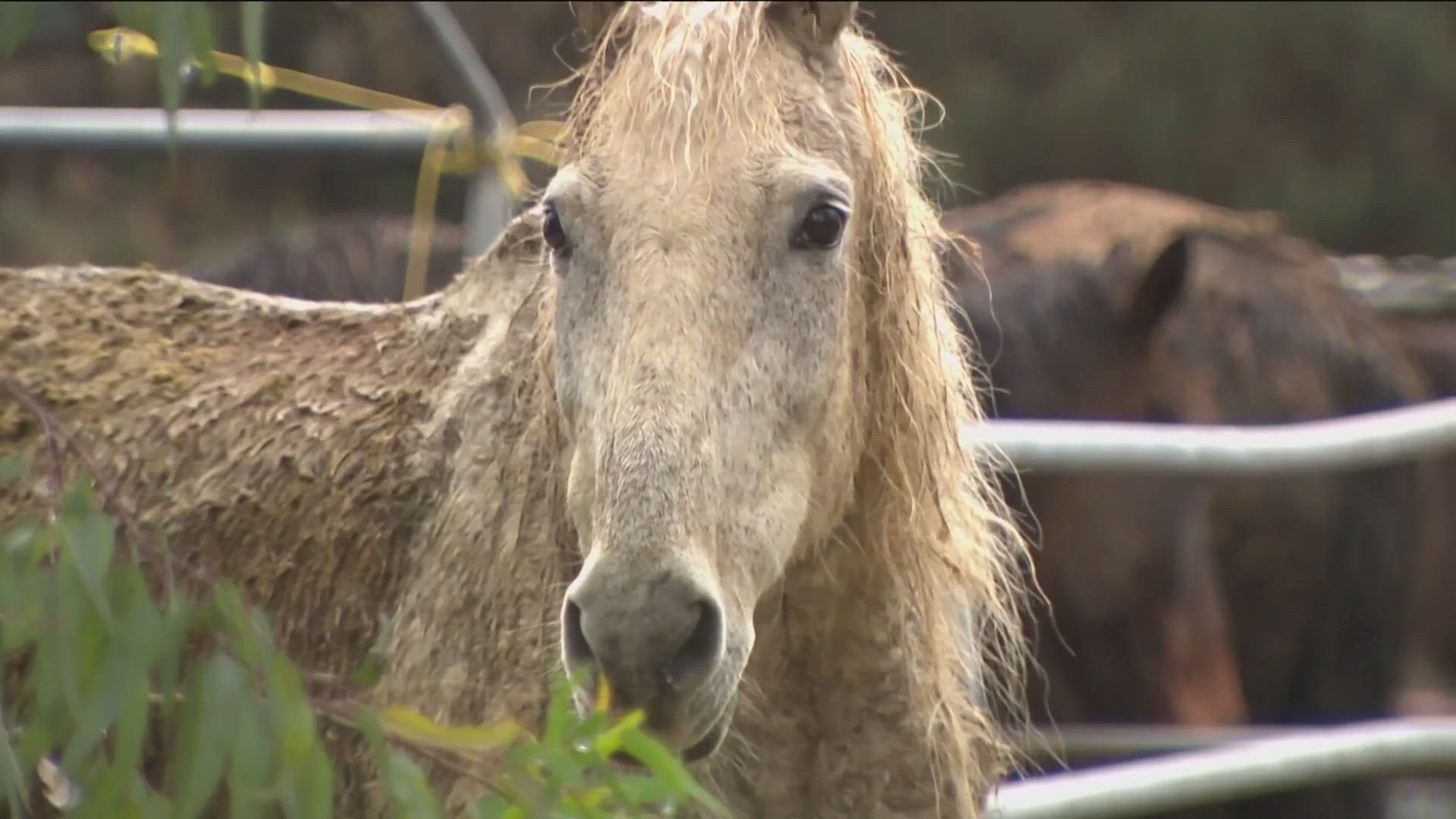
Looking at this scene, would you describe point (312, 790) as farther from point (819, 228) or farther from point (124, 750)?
point (819, 228)

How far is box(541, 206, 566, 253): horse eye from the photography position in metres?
1.98

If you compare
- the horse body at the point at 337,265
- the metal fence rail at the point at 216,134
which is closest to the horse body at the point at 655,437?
the metal fence rail at the point at 216,134

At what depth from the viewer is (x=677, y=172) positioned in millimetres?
1906

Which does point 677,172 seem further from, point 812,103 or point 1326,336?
point 1326,336

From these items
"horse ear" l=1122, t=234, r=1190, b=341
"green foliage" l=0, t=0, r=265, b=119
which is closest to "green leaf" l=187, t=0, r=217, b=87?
"green foliage" l=0, t=0, r=265, b=119

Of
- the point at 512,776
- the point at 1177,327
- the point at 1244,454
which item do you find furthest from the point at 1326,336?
the point at 512,776

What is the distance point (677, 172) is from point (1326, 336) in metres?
2.96

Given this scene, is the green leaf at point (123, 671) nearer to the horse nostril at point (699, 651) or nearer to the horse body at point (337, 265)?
the horse nostril at point (699, 651)

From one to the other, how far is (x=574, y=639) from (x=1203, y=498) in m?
2.91

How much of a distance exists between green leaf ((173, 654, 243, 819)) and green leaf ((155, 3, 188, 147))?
41 cm

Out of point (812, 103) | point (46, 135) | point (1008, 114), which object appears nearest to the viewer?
point (812, 103)

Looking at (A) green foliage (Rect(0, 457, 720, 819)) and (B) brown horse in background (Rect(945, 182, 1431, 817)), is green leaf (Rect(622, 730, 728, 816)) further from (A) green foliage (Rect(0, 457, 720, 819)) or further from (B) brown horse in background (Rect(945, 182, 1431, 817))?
(B) brown horse in background (Rect(945, 182, 1431, 817))

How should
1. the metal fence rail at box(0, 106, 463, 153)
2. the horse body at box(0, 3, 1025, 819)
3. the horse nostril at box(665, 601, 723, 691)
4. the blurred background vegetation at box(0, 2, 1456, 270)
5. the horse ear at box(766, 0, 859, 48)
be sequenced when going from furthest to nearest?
the blurred background vegetation at box(0, 2, 1456, 270), the metal fence rail at box(0, 106, 463, 153), the horse ear at box(766, 0, 859, 48), the horse body at box(0, 3, 1025, 819), the horse nostril at box(665, 601, 723, 691)

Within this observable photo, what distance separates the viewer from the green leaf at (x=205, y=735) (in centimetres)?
130
